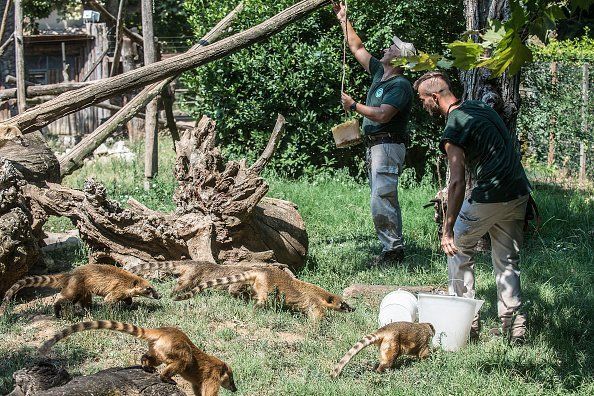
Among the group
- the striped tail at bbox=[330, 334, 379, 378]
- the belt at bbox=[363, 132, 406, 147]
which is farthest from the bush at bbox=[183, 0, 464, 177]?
the striped tail at bbox=[330, 334, 379, 378]

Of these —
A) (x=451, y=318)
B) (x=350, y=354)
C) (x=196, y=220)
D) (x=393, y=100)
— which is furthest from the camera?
(x=393, y=100)

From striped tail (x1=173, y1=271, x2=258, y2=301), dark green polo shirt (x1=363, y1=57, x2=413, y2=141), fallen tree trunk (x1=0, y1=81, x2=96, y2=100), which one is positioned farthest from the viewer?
fallen tree trunk (x1=0, y1=81, x2=96, y2=100)

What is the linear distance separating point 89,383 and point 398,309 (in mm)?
3529

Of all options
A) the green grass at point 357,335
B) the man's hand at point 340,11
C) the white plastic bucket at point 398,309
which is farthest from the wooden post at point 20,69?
the white plastic bucket at point 398,309

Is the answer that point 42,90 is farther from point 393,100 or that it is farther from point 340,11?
point 393,100

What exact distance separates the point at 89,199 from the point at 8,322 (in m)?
1.96

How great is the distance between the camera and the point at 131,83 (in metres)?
9.07

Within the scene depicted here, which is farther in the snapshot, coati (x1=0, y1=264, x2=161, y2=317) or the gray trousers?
the gray trousers

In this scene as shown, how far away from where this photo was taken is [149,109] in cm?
1294

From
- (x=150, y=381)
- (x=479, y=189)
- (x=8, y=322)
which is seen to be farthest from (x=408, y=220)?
(x=150, y=381)

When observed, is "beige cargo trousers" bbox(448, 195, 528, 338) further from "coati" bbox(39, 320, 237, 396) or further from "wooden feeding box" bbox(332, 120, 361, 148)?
"wooden feeding box" bbox(332, 120, 361, 148)

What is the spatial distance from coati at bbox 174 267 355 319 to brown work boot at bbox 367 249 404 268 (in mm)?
1924

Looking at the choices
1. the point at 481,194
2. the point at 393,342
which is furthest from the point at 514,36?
the point at 393,342

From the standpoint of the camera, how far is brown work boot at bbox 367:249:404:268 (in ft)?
31.6
